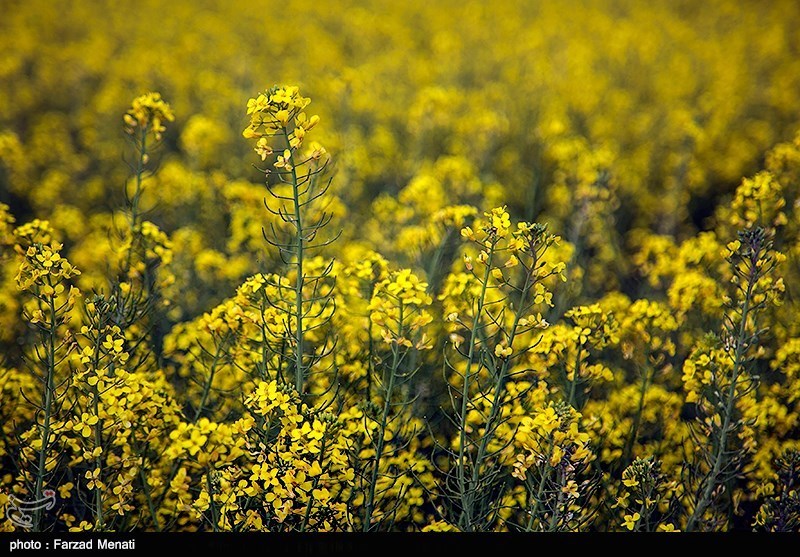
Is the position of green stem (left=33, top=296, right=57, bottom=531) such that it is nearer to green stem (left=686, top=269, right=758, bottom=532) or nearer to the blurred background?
the blurred background

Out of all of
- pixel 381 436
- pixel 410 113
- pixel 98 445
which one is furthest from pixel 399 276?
pixel 410 113

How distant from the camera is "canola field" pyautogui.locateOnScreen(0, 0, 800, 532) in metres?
3.00

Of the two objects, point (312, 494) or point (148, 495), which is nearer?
point (312, 494)

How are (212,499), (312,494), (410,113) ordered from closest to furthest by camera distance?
(312,494)
(212,499)
(410,113)

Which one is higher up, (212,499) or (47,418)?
(47,418)

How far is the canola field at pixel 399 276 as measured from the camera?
2996mm

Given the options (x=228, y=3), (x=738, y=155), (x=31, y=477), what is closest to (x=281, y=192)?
(x=31, y=477)

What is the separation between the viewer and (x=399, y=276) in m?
3.02

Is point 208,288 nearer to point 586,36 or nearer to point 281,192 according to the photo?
point 281,192

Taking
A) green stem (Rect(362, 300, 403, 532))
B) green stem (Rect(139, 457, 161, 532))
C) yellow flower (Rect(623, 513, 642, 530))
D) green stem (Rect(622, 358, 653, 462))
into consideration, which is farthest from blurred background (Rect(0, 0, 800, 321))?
yellow flower (Rect(623, 513, 642, 530))

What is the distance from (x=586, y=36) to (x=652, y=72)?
7.97 ft

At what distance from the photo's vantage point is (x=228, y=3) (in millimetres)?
15805

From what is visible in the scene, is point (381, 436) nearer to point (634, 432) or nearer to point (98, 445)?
point (98, 445)

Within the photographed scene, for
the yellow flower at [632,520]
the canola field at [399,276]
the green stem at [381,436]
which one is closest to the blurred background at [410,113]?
the canola field at [399,276]
